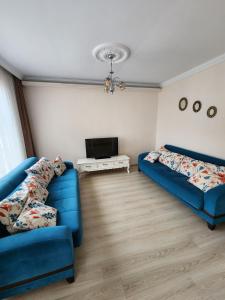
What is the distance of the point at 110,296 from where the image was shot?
1235mm

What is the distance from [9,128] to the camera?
2.63 meters

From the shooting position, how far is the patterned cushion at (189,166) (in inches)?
98.4

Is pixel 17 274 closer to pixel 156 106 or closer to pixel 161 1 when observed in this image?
pixel 161 1

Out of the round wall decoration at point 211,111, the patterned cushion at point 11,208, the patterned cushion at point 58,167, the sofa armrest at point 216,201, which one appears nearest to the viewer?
the patterned cushion at point 11,208

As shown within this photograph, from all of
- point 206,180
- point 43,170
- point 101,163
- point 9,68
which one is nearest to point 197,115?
point 206,180

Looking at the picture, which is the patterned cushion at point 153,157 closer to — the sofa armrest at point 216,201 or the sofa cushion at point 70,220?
the sofa armrest at point 216,201

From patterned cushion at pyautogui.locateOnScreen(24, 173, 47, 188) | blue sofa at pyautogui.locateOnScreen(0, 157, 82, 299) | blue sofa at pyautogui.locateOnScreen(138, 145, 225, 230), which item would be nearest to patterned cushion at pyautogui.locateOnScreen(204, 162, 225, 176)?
blue sofa at pyautogui.locateOnScreen(138, 145, 225, 230)

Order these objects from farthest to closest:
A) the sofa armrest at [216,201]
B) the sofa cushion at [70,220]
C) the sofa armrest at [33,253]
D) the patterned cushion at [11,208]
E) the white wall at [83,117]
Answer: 1. the white wall at [83,117]
2. the sofa armrest at [216,201]
3. the sofa cushion at [70,220]
4. the patterned cushion at [11,208]
5. the sofa armrest at [33,253]

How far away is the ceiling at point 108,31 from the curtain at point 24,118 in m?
0.42

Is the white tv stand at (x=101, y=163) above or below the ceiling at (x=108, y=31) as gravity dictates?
below

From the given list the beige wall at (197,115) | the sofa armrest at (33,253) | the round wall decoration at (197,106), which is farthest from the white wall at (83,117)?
the sofa armrest at (33,253)

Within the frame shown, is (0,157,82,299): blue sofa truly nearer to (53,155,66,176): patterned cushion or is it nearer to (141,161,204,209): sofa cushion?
(53,155,66,176): patterned cushion

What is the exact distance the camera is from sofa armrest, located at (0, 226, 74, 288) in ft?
3.51

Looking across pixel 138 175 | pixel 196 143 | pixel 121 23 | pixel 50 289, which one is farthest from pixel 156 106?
pixel 50 289
